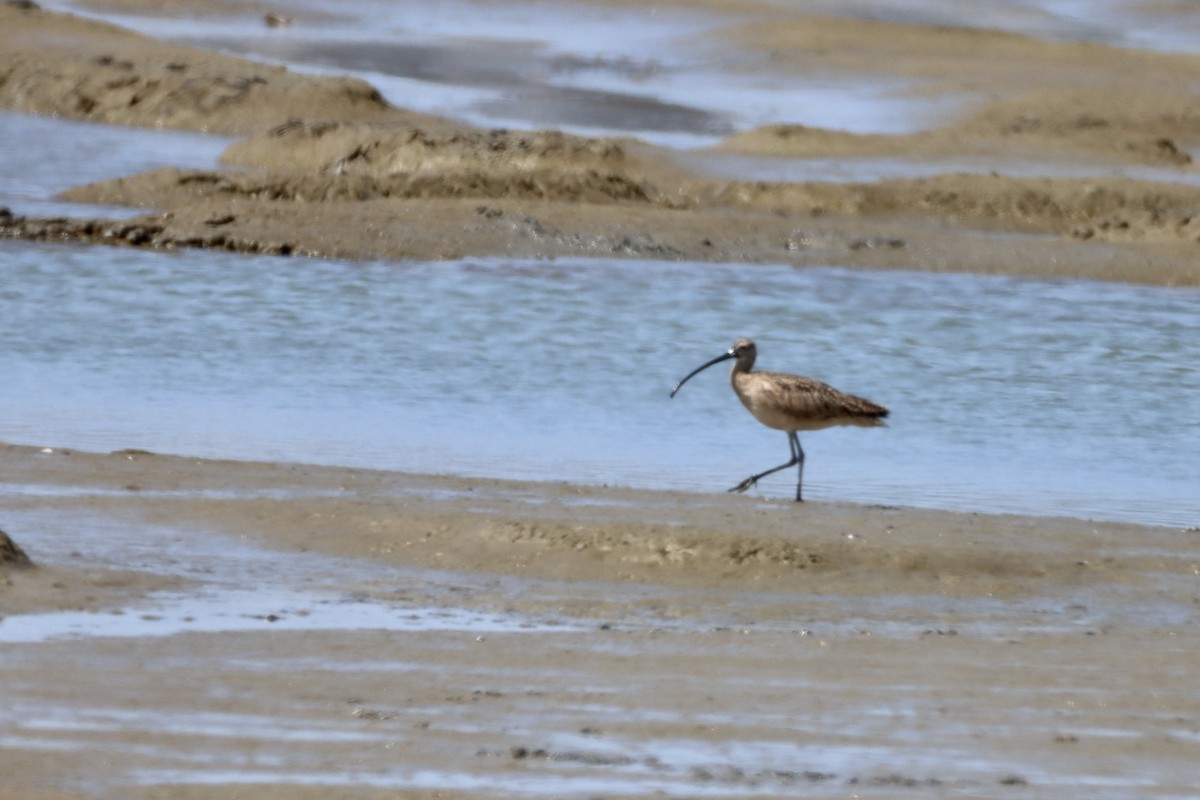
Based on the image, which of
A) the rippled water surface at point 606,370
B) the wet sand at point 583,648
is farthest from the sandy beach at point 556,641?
the rippled water surface at point 606,370

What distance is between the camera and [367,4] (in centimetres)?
3725

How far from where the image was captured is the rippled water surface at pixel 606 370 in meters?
10.1

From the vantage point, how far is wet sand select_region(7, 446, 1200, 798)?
5094mm

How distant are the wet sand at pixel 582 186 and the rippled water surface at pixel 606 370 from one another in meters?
0.56

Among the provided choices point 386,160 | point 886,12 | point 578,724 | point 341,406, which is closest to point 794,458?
point 341,406

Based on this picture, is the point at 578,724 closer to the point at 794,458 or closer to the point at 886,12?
the point at 794,458

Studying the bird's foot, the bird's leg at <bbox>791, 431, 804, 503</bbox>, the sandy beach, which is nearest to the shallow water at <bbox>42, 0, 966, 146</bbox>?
the bird's leg at <bbox>791, 431, 804, 503</bbox>

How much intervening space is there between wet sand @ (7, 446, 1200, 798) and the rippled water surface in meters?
1.08

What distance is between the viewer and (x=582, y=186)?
18.4 meters

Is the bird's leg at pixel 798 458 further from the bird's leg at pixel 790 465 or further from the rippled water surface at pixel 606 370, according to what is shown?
the rippled water surface at pixel 606 370

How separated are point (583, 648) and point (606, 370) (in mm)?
6428

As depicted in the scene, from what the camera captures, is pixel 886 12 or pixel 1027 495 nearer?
pixel 1027 495

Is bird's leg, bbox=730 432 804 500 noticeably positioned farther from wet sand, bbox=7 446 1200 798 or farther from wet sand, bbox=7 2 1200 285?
wet sand, bbox=7 2 1200 285

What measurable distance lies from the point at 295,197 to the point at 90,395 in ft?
22.7
